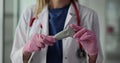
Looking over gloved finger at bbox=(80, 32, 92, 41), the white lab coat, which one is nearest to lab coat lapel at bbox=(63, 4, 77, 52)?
the white lab coat

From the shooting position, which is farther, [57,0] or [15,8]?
[15,8]

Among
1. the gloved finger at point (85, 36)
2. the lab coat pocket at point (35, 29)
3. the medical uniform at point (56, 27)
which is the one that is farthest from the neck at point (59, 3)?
the gloved finger at point (85, 36)

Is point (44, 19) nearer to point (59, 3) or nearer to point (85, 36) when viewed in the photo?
point (59, 3)

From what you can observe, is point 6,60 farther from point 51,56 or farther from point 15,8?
point 51,56

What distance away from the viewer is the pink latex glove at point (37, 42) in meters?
0.92

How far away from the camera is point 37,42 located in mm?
942

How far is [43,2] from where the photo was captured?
3.59 ft

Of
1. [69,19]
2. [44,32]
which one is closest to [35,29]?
[44,32]

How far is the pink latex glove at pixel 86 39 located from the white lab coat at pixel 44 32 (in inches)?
2.8

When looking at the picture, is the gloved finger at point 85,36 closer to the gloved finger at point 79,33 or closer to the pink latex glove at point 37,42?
the gloved finger at point 79,33

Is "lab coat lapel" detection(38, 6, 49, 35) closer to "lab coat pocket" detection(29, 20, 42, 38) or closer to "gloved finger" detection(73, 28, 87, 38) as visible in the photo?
"lab coat pocket" detection(29, 20, 42, 38)

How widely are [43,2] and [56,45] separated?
218 millimetres

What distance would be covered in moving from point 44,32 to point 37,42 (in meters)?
0.11

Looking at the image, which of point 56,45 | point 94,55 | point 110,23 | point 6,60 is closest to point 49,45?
point 56,45
